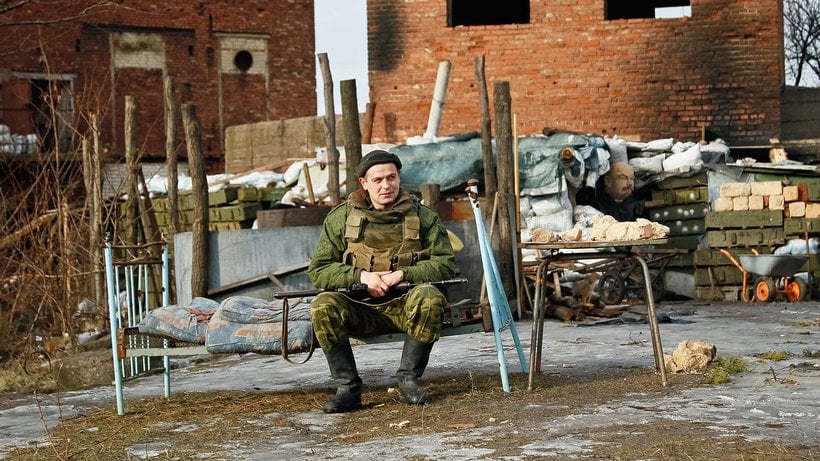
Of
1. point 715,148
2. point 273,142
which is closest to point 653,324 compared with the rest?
point 715,148

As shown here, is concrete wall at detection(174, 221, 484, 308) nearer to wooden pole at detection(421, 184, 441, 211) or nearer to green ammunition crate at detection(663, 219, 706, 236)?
wooden pole at detection(421, 184, 441, 211)

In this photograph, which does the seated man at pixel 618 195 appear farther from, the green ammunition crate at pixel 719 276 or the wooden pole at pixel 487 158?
the wooden pole at pixel 487 158

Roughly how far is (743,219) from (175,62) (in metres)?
20.8

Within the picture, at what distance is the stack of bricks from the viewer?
54.4 ft

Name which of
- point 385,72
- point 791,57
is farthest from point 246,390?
point 791,57

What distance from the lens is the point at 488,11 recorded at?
998 inches

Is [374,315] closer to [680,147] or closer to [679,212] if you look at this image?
[679,212]

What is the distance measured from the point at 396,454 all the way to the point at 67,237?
32.1 ft

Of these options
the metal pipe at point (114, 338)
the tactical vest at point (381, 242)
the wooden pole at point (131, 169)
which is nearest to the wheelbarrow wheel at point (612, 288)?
the wooden pole at point (131, 169)

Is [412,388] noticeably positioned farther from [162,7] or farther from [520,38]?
[162,7]

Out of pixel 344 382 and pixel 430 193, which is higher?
pixel 430 193

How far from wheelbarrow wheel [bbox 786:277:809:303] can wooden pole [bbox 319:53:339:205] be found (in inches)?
243

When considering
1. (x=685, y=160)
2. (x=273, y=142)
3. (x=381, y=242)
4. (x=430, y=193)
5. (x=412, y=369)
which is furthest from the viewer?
(x=273, y=142)

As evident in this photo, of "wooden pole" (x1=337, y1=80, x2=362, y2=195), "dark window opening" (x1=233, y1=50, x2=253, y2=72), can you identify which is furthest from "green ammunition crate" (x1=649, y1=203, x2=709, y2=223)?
"dark window opening" (x1=233, y1=50, x2=253, y2=72)
